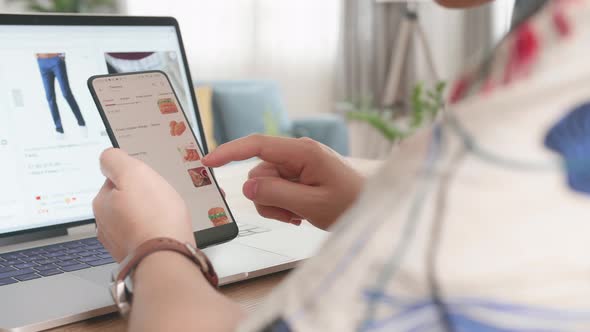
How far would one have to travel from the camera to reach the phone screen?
74 cm

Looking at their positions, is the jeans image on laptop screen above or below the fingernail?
above

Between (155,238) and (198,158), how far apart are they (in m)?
0.30

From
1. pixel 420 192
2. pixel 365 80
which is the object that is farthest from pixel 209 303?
pixel 365 80

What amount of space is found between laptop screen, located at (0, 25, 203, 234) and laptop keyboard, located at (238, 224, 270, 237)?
0.21m

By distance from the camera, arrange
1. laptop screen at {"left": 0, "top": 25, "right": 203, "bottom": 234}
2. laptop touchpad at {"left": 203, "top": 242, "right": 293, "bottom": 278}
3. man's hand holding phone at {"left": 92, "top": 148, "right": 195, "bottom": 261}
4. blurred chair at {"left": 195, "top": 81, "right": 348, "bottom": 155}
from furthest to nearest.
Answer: blurred chair at {"left": 195, "top": 81, "right": 348, "bottom": 155}
laptop screen at {"left": 0, "top": 25, "right": 203, "bottom": 234}
laptop touchpad at {"left": 203, "top": 242, "right": 293, "bottom": 278}
man's hand holding phone at {"left": 92, "top": 148, "right": 195, "bottom": 261}

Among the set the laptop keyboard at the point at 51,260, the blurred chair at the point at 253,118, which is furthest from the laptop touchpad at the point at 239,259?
the blurred chair at the point at 253,118

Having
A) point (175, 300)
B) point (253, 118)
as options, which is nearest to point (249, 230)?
point (175, 300)

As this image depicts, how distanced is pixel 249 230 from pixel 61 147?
0.28 meters

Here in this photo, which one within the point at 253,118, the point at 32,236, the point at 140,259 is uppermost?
the point at 140,259

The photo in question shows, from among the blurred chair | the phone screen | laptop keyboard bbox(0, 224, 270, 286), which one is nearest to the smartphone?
the phone screen

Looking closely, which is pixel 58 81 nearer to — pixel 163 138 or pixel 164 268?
pixel 163 138

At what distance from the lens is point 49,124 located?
900 mm

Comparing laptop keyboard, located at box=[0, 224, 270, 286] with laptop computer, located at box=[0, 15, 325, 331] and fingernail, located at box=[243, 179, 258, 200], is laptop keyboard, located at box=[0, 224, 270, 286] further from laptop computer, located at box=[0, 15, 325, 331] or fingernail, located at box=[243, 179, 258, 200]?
fingernail, located at box=[243, 179, 258, 200]

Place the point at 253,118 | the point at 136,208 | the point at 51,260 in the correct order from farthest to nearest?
the point at 253,118 → the point at 51,260 → the point at 136,208
